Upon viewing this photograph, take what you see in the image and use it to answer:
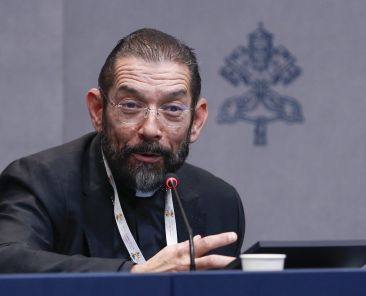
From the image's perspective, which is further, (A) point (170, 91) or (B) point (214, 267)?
(A) point (170, 91)

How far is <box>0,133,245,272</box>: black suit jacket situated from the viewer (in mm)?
2535

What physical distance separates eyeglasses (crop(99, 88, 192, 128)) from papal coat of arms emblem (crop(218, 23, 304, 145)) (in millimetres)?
1636

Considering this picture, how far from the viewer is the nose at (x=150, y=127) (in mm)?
2629

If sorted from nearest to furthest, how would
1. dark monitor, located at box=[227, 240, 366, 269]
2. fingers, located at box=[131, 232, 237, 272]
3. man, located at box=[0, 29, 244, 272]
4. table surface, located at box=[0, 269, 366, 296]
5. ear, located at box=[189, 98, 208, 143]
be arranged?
table surface, located at box=[0, 269, 366, 296] → dark monitor, located at box=[227, 240, 366, 269] → fingers, located at box=[131, 232, 237, 272] → man, located at box=[0, 29, 244, 272] → ear, located at box=[189, 98, 208, 143]

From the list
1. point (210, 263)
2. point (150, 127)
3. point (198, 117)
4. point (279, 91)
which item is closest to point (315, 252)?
point (210, 263)

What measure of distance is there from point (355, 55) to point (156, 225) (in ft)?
6.62

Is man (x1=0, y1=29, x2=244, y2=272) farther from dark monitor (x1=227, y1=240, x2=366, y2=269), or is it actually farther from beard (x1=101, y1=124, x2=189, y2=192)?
dark monitor (x1=227, y1=240, x2=366, y2=269)

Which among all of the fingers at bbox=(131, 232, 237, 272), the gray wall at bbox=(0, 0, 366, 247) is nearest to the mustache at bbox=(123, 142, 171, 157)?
the fingers at bbox=(131, 232, 237, 272)

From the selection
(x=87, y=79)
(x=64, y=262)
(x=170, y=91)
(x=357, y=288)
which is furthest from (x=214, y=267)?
(x=87, y=79)

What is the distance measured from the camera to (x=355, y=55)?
446cm

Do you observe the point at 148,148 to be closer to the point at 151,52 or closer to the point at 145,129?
the point at 145,129

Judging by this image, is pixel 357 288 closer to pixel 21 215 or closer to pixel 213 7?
pixel 21 215

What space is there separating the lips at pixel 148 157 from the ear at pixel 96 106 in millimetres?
217

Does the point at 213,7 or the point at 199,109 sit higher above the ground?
the point at 213,7
